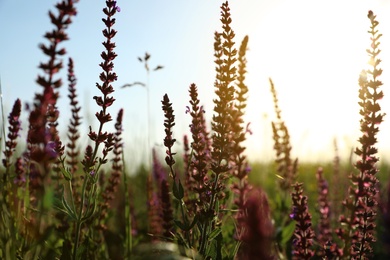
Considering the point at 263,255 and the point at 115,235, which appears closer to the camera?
the point at 263,255

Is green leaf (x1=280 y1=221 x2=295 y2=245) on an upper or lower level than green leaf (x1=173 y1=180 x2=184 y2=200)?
lower

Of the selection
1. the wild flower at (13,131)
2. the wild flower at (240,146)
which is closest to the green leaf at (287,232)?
the wild flower at (240,146)

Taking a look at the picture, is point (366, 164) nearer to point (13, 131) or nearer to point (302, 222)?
point (302, 222)

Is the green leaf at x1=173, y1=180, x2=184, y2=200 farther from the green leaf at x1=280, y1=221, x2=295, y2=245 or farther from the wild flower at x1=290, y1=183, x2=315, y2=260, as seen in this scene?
the green leaf at x1=280, y1=221, x2=295, y2=245

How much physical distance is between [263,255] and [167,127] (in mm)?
1969

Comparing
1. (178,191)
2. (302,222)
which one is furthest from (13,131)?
(302,222)

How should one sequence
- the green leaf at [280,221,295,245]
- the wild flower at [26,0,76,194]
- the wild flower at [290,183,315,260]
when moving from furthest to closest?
the green leaf at [280,221,295,245], the wild flower at [290,183,315,260], the wild flower at [26,0,76,194]

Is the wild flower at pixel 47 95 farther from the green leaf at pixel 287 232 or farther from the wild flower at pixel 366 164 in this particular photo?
the green leaf at pixel 287 232

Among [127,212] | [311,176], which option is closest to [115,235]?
[127,212]

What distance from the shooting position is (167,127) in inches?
133

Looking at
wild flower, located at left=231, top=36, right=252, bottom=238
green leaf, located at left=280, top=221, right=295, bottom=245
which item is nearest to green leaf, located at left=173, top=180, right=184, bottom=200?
wild flower, located at left=231, top=36, right=252, bottom=238

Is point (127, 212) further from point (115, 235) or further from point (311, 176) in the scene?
point (311, 176)

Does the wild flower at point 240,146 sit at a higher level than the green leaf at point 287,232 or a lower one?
higher

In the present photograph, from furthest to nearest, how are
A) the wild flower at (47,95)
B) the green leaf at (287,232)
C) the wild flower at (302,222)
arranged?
the green leaf at (287,232)
the wild flower at (302,222)
the wild flower at (47,95)
